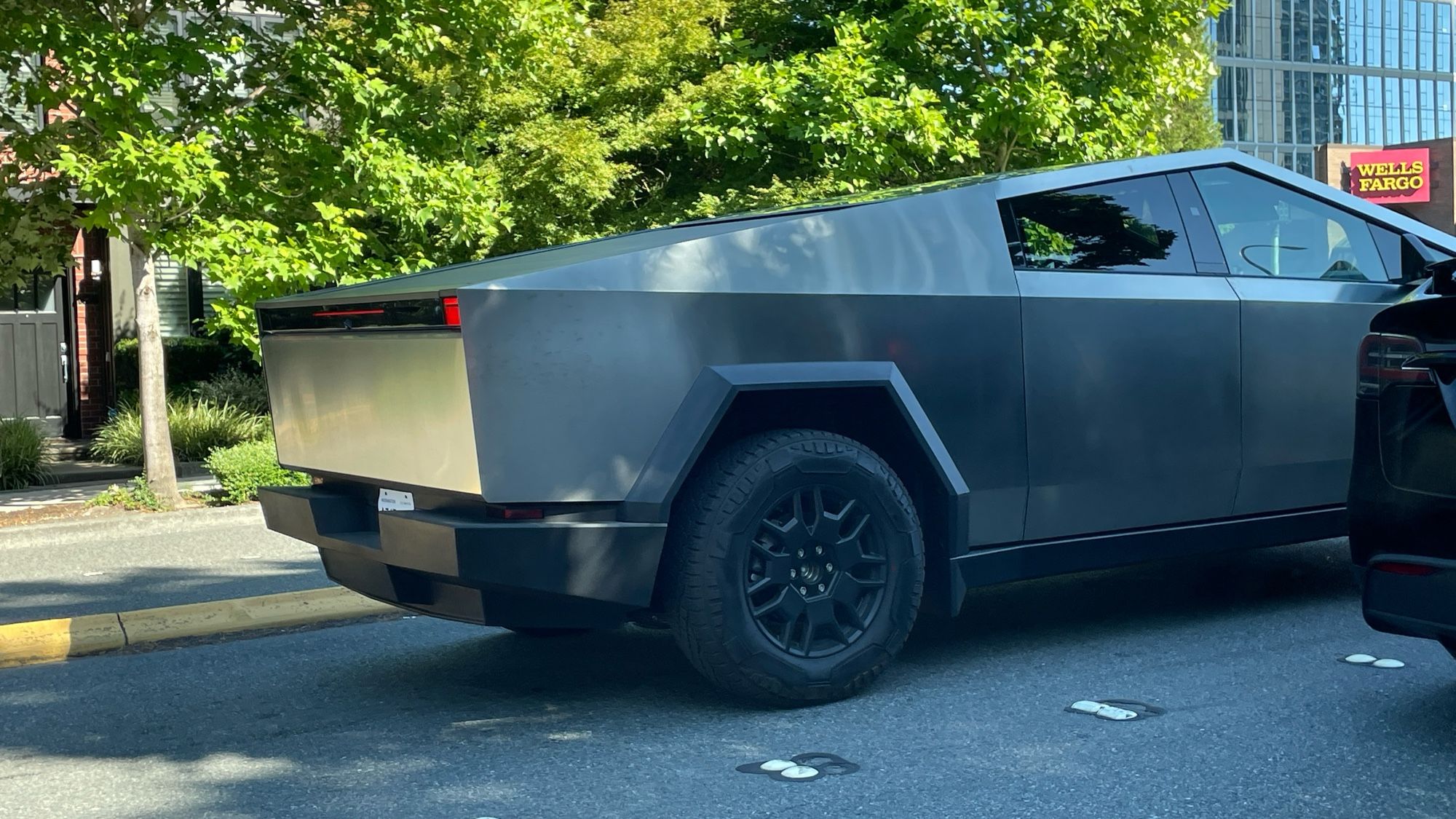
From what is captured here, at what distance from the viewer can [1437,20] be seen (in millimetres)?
84250

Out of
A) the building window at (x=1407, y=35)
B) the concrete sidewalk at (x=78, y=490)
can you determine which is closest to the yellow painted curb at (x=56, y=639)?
the concrete sidewalk at (x=78, y=490)

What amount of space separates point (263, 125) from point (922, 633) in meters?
7.23

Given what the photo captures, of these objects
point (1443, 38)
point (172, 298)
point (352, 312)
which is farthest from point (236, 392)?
point (1443, 38)

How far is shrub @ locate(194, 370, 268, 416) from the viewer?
52.5ft

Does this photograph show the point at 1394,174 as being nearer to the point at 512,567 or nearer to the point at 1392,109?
the point at 1392,109

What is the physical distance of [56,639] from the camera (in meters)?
5.69

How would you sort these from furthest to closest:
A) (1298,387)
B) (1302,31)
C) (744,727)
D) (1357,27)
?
(1357,27) → (1302,31) → (1298,387) → (744,727)

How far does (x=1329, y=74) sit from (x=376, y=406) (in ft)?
277

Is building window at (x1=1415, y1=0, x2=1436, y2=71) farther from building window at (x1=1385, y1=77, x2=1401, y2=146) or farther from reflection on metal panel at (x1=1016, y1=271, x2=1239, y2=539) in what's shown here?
reflection on metal panel at (x1=1016, y1=271, x2=1239, y2=539)

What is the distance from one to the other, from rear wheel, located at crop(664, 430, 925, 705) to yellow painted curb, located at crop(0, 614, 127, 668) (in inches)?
113

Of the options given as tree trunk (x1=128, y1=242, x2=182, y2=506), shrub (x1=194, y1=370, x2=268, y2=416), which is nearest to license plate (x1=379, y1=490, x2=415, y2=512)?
tree trunk (x1=128, y1=242, x2=182, y2=506)

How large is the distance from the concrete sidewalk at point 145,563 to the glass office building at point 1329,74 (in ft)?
234

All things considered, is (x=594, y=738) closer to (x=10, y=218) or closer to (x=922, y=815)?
(x=922, y=815)

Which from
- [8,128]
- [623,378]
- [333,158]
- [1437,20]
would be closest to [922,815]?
[623,378]
